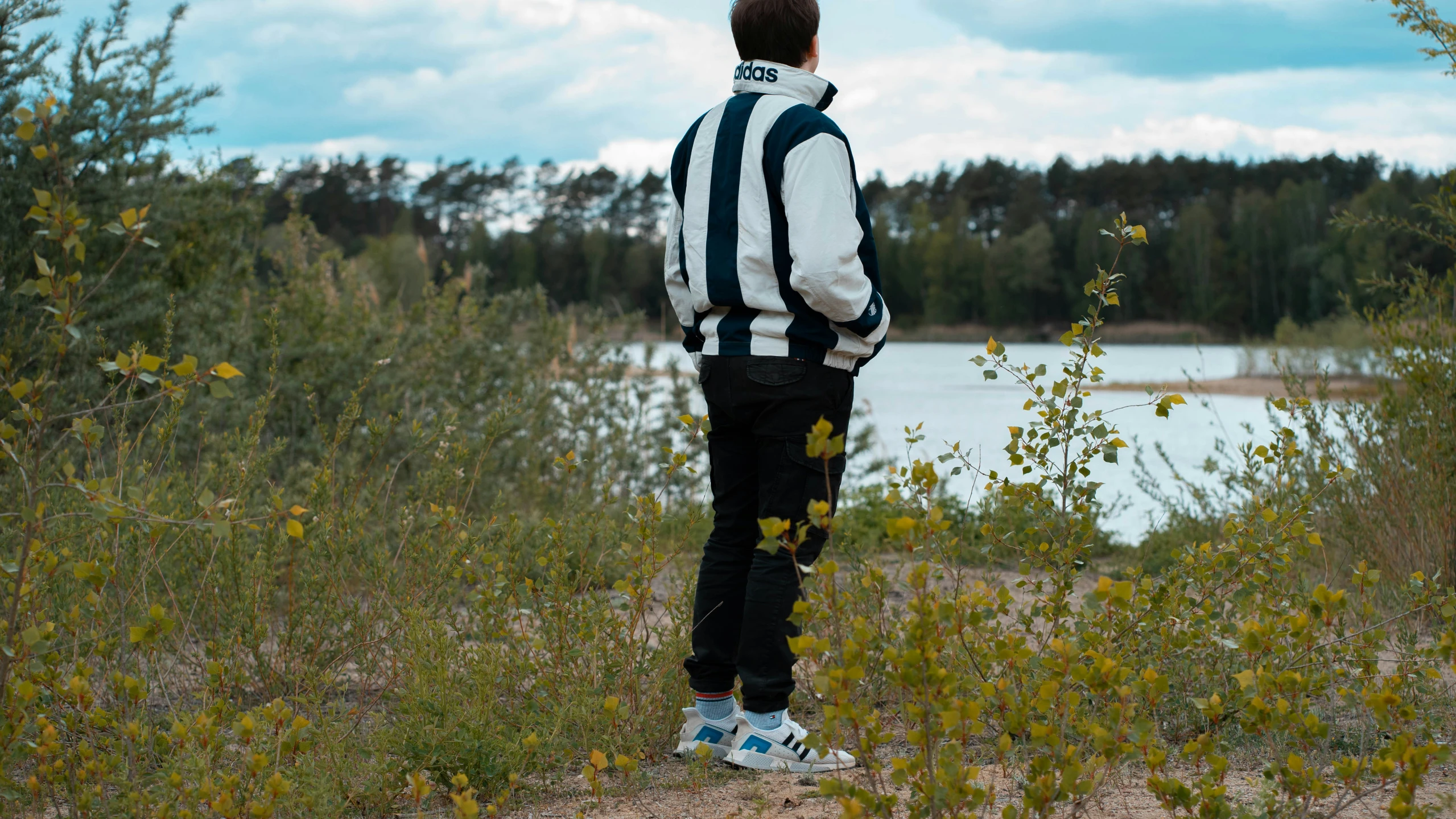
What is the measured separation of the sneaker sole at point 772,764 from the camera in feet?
9.11

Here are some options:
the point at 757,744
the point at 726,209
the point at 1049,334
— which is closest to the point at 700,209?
the point at 726,209

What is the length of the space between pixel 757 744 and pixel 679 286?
127cm

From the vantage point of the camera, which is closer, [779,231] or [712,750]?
[779,231]

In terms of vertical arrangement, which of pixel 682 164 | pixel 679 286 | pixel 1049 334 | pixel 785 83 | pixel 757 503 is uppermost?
pixel 785 83

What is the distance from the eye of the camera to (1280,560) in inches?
104

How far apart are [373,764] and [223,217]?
5457 millimetres

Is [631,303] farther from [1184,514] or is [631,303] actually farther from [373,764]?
[373,764]

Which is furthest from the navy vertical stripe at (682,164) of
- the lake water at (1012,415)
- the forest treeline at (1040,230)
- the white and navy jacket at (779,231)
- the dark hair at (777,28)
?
the forest treeline at (1040,230)

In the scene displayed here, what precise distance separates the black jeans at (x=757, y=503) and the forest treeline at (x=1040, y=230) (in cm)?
2801

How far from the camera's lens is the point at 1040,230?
192 feet

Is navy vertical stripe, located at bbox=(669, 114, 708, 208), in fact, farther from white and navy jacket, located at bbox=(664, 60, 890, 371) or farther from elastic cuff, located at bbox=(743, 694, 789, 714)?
elastic cuff, located at bbox=(743, 694, 789, 714)

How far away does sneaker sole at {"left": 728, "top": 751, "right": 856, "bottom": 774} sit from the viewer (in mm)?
2777

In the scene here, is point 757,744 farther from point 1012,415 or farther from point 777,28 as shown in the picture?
point 1012,415

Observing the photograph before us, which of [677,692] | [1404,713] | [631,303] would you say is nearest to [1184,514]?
[677,692]
